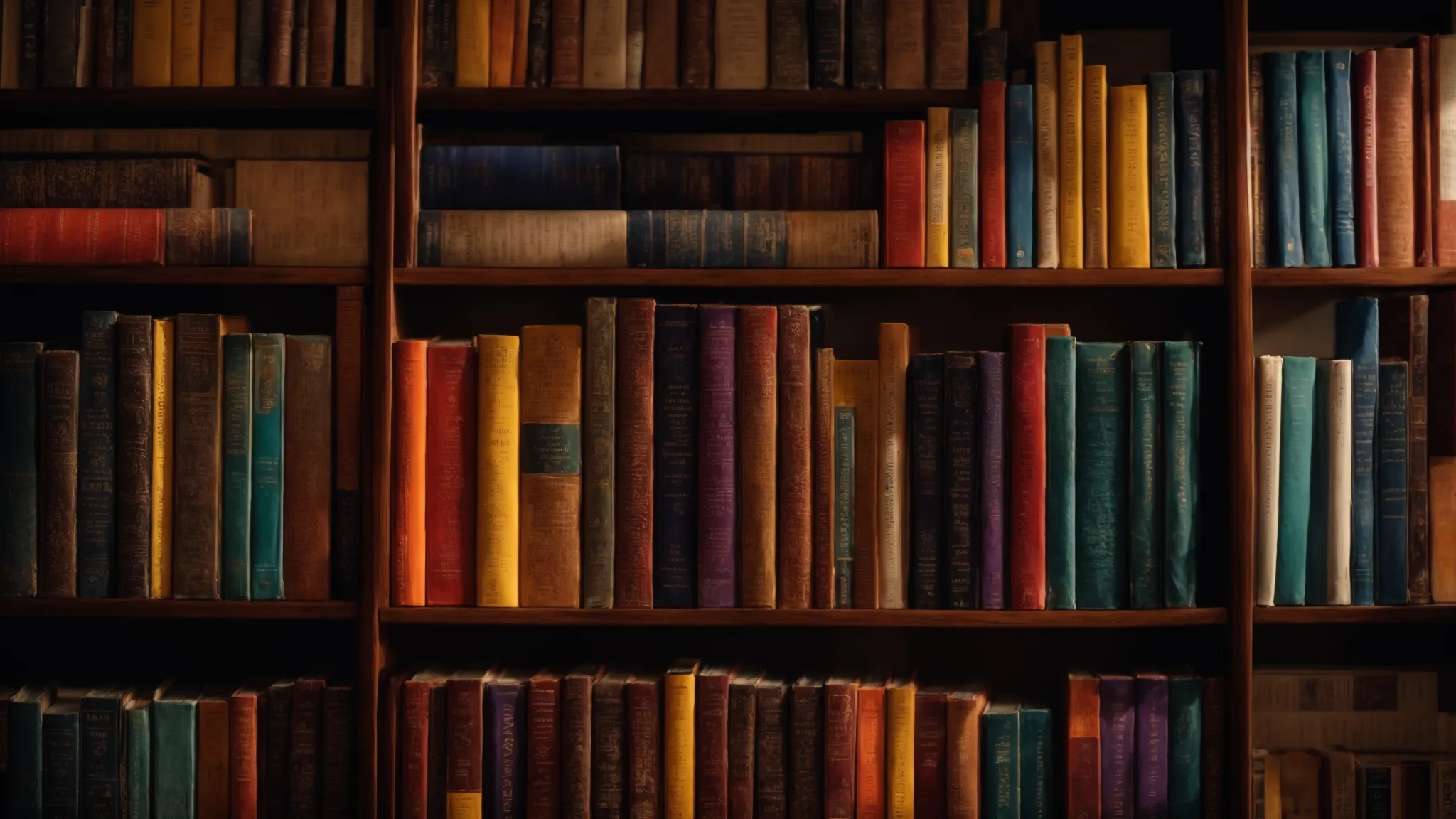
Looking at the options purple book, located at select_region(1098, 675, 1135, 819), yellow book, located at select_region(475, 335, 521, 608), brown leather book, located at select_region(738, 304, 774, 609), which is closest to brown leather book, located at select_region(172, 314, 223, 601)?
yellow book, located at select_region(475, 335, 521, 608)

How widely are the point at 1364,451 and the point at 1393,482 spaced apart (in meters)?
0.05

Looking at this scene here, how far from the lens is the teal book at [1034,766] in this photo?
1.51 meters

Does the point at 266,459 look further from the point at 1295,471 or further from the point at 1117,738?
the point at 1295,471

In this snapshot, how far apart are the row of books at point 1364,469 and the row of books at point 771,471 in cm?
10

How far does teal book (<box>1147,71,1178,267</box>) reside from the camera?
150cm

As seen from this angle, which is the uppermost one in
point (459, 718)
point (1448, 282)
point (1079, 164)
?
point (1079, 164)

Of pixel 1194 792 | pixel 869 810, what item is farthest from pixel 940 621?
pixel 1194 792

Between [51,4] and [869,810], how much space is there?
1.41 m

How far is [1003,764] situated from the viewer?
4.95 feet

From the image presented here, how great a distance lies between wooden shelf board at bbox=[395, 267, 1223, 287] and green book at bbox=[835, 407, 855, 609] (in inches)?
6.6

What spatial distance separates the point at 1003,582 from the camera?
151 cm

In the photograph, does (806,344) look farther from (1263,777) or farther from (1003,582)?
(1263,777)

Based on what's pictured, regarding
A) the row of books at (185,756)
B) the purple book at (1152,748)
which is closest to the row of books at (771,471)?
the purple book at (1152,748)

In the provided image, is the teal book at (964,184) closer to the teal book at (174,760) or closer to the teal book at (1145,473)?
the teal book at (1145,473)
